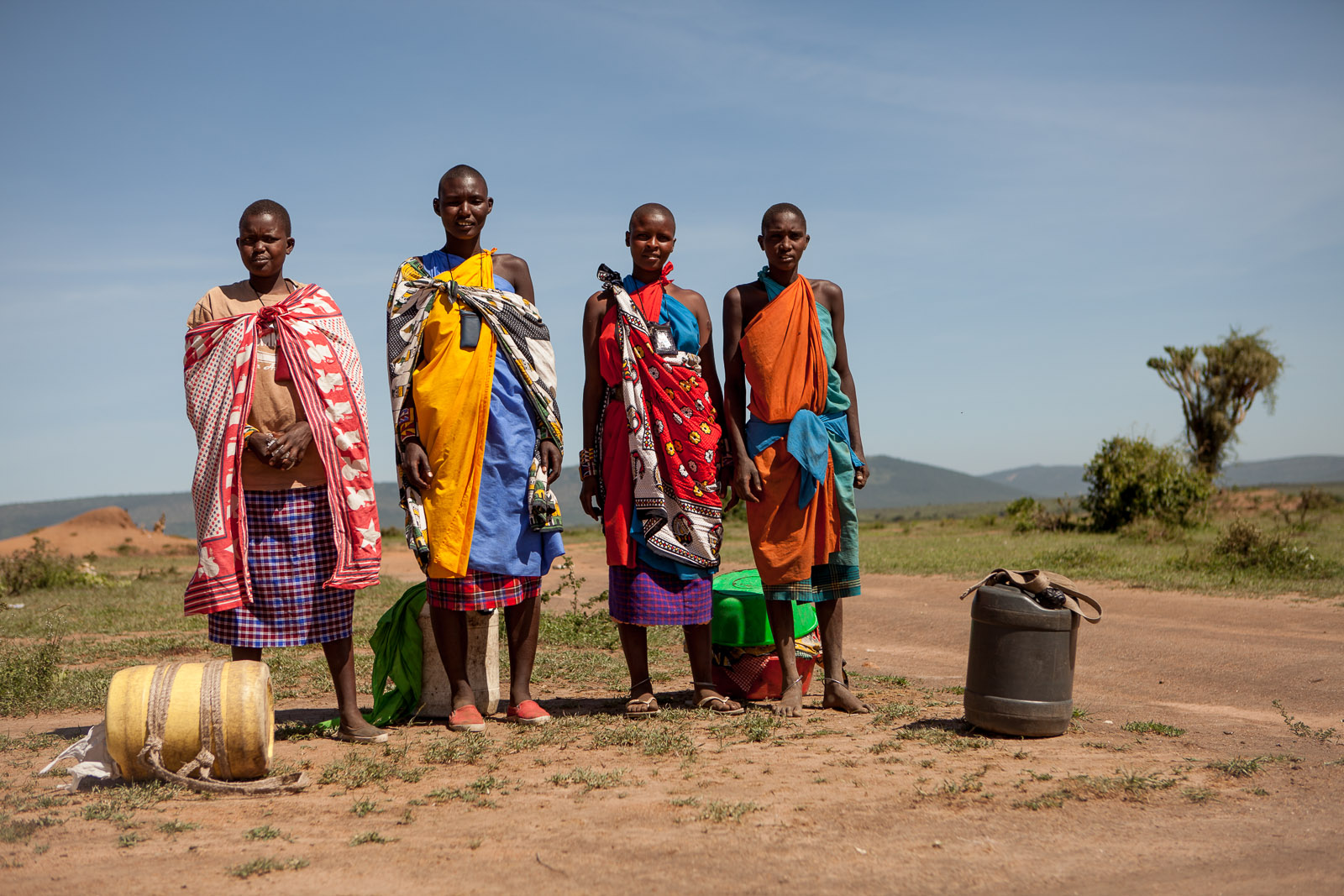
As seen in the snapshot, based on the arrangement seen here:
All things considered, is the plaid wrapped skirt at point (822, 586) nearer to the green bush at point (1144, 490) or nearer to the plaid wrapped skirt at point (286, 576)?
the plaid wrapped skirt at point (286, 576)

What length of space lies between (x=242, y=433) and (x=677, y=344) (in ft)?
6.91

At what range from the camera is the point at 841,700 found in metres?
5.42

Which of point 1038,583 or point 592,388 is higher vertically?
point 592,388

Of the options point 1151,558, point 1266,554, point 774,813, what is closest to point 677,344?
point 774,813

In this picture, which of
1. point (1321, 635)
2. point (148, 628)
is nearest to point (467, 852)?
point (1321, 635)

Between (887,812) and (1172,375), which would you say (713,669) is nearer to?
(887,812)

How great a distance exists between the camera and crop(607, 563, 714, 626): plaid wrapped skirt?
5.29 metres

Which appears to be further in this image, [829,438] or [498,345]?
[829,438]

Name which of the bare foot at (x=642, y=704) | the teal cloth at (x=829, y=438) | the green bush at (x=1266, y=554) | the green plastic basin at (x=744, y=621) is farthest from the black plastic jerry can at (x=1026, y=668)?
A: the green bush at (x=1266, y=554)

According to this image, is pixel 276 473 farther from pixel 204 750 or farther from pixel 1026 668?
pixel 1026 668

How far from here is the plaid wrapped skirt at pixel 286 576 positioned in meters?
4.67

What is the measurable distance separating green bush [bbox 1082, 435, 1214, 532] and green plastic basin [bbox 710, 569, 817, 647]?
16.8 m

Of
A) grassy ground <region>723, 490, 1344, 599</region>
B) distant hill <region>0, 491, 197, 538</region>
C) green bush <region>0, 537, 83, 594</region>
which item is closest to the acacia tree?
grassy ground <region>723, 490, 1344, 599</region>

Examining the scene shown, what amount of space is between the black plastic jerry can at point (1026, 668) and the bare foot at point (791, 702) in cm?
93
